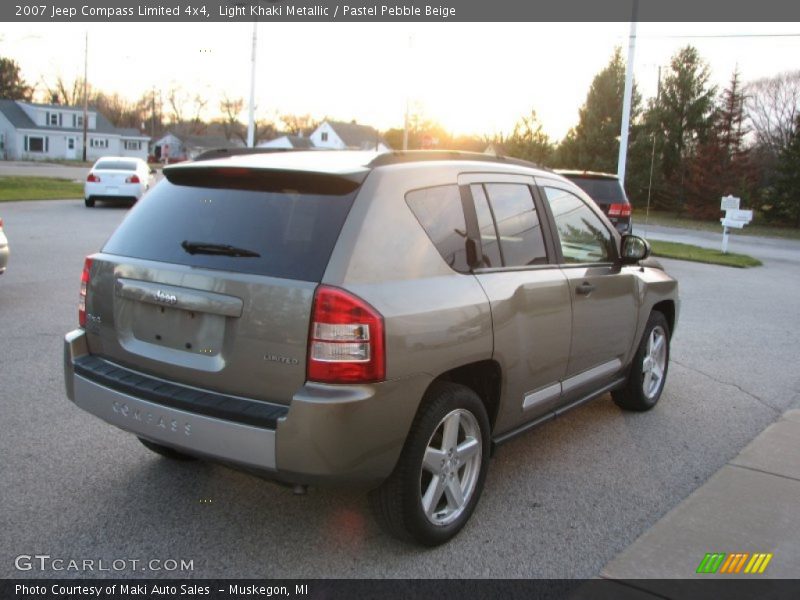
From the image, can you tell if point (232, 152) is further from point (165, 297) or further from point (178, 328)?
point (178, 328)

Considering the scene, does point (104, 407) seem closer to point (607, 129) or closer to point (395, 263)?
point (395, 263)

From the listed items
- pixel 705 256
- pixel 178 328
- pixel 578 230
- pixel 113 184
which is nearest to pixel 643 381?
pixel 578 230

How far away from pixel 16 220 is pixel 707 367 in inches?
640

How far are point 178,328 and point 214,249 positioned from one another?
390 mm

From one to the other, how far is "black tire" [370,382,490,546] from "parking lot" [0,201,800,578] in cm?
14

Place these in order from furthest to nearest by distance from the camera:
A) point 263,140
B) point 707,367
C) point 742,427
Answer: point 263,140
point 707,367
point 742,427

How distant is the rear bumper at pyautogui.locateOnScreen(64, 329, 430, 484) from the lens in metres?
2.99

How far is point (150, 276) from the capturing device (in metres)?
3.43

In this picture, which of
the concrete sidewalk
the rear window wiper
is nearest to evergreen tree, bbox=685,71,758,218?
the concrete sidewalk

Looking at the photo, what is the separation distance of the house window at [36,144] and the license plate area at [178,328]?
80.8 metres

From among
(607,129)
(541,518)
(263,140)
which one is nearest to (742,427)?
(541,518)

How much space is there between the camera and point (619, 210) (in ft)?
45.3

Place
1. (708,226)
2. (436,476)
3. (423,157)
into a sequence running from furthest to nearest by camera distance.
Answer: (708,226) < (423,157) < (436,476)

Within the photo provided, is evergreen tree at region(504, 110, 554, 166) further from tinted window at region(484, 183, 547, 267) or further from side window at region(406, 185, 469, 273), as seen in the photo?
side window at region(406, 185, 469, 273)
